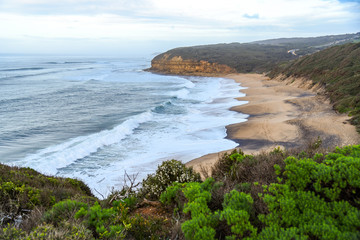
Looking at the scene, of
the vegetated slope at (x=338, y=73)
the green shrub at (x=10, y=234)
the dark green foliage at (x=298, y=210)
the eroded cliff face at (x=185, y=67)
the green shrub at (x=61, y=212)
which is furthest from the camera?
the eroded cliff face at (x=185, y=67)

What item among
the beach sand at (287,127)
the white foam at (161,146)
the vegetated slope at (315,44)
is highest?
the vegetated slope at (315,44)

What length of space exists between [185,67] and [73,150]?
62.2 m

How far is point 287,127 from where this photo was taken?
1692cm

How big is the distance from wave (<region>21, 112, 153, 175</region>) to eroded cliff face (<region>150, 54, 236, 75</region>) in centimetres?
5289

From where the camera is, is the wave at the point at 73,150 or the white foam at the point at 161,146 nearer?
the white foam at the point at 161,146

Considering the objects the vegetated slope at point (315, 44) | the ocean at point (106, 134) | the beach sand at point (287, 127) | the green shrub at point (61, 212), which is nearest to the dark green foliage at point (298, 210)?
the green shrub at point (61, 212)

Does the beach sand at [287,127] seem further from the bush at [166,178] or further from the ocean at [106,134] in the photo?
the bush at [166,178]

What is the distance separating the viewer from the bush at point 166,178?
677cm

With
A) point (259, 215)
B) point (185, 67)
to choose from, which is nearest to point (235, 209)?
point (259, 215)

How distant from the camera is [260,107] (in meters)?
24.4

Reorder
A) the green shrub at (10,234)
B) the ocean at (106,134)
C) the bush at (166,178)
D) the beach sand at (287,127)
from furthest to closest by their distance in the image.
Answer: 1. the beach sand at (287,127)
2. the ocean at (106,134)
3. the bush at (166,178)
4. the green shrub at (10,234)

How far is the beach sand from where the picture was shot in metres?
13.7

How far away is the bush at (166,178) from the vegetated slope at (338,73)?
12681mm

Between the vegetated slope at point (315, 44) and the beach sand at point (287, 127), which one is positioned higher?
the vegetated slope at point (315, 44)
